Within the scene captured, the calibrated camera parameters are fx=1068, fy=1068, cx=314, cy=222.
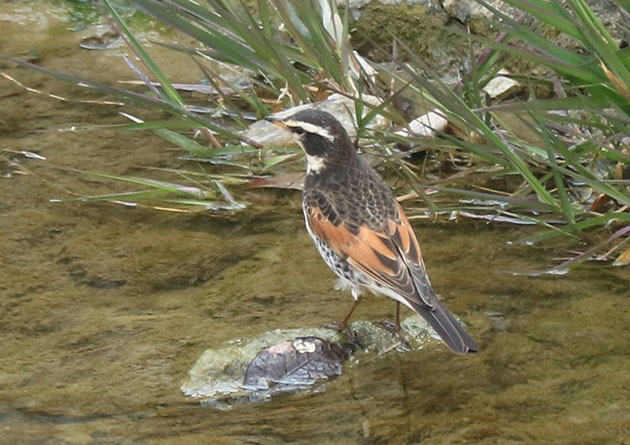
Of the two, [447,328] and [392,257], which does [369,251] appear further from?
[447,328]

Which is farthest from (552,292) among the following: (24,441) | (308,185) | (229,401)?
(24,441)

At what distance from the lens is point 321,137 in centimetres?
489

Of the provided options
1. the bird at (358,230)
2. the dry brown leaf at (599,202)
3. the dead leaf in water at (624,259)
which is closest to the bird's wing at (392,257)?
the bird at (358,230)

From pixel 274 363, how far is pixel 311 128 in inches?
52.8

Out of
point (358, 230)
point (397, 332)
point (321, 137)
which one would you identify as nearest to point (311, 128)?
point (321, 137)

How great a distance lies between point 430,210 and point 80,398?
202 centimetres

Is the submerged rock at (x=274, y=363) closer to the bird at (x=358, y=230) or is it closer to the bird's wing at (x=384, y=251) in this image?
the bird at (x=358, y=230)

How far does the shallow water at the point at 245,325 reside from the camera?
3570 millimetres

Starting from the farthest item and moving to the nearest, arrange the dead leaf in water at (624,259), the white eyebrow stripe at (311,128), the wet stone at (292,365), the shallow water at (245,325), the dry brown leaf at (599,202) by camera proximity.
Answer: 1. the dry brown leaf at (599,202)
2. the white eyebrow stripe at (311,128)
3. the dead leaf in water at (624,259)
4. the wet stone at (292,365)
5. the shallow water at (245,325)

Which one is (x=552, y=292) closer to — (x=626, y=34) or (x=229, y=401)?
(x=626, y=34)

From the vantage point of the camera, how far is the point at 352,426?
11.8 ft

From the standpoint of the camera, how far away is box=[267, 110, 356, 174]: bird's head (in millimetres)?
4875

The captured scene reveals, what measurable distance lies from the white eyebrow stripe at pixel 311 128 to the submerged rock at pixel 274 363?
102cm

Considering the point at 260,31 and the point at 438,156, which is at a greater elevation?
the point at 260,31
